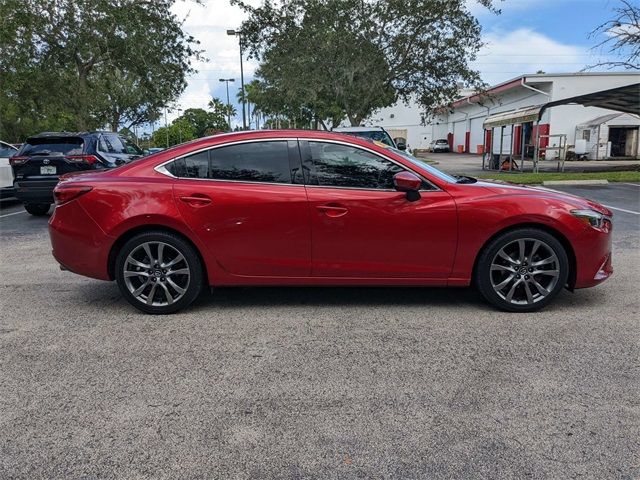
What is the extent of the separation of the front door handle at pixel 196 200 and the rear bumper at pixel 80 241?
76 cm

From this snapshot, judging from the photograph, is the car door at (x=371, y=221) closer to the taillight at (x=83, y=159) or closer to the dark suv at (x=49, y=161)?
the taillight at (x=83, y=159)

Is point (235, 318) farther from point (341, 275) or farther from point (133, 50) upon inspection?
point (133, 50)

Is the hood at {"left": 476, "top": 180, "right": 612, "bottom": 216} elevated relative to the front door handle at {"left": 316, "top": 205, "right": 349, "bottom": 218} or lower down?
elevated

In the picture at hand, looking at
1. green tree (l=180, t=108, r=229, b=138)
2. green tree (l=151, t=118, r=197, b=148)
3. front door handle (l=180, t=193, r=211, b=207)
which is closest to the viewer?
front door handle (l=180, t=193, r=211, b=207)

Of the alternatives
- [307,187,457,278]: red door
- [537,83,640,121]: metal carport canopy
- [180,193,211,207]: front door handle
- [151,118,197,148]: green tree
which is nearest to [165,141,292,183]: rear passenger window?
[180,193,211,207]: front door handle

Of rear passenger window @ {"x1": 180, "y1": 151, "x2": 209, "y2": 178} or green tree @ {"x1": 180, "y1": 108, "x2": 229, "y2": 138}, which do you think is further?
green tree @ {"x1": 180, "y1": 108, "x2": 229, "y2": 138}

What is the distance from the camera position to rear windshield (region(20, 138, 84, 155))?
396 inches

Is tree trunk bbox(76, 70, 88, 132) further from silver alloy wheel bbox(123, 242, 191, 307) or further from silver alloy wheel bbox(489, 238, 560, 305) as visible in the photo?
silver alloy wheel bbox(489, 238, 560, 305)

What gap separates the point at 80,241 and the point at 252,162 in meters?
1.70

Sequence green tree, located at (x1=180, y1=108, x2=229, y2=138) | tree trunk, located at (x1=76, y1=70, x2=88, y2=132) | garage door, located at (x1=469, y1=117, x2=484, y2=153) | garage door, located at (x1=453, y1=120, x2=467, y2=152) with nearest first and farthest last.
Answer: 1. tree trunk, located at (x1=76, y1=70, x2=88, y2=132)
2. garage door, located at (x1=469, y1=117, x2=484, y2=153)
3. garage door, located at (x1=453, y1=120, x2=467, y2=152)
4. green tree, located at (x1=180, y1=108, x2=229, y2=138)

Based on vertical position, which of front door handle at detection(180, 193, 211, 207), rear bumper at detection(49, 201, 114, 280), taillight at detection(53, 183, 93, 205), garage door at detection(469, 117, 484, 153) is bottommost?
rear bumper at detection(49, 201, 114, 280)

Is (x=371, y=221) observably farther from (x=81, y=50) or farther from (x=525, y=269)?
(x=81, y=50)

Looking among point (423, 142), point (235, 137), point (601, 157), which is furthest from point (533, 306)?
point (423, 142)

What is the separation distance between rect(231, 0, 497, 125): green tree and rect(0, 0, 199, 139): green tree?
12.0 feet
